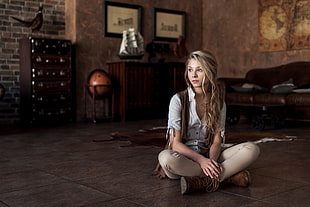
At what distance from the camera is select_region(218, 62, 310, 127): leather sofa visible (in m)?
6.50

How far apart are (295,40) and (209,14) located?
2.25 m

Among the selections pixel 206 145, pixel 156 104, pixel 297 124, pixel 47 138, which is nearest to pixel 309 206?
pixel 206 145

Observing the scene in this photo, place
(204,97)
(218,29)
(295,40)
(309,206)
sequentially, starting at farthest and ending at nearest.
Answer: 1. (218,29)
2. (295,40)
3. (204,97)
4. (309,206)

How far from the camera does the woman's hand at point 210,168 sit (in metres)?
2.46

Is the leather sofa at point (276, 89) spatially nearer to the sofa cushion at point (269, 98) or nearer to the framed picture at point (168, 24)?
the sofa cushion at point (269, 98)

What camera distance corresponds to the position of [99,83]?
7363mm

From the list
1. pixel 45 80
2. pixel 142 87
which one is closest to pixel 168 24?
pixel 142 87

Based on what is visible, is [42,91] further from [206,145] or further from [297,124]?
[206,145]

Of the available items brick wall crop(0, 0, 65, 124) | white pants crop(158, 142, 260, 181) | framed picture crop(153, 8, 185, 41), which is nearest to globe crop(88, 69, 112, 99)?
brick wall crop(0, 0, 65, 124)

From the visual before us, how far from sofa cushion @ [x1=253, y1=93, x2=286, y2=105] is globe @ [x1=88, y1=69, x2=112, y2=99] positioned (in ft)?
8.38

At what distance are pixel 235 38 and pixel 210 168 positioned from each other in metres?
6.98

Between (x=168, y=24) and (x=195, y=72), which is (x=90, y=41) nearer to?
(x=168, y=24)

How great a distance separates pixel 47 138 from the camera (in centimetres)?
524

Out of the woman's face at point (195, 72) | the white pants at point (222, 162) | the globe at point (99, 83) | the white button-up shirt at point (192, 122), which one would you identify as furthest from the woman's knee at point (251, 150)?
the globe at point (99, 83)
